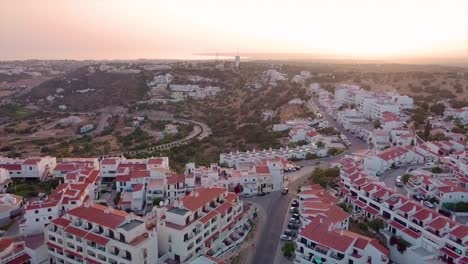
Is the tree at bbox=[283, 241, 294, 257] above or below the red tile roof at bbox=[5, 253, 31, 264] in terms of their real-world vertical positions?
above

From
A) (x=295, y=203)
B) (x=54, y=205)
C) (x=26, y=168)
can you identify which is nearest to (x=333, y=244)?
(x=295, y=203)

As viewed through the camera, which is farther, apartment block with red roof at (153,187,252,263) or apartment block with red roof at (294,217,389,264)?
apartment block with red roof at (153,187,252,263)

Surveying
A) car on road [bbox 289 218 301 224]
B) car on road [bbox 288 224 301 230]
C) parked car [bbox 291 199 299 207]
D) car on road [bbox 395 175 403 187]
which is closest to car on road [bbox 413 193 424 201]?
car on road [bbox 395 175 403 187]

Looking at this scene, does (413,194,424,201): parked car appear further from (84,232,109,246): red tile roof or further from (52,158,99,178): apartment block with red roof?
(52,158,99,178): apartment block with red roof

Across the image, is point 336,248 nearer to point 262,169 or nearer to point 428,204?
point 428,204

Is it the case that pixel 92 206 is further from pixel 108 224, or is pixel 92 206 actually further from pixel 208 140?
pixel 208 140

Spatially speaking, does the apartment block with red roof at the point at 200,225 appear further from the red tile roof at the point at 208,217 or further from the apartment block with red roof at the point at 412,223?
the apartment block with red roof at the point at 412,223

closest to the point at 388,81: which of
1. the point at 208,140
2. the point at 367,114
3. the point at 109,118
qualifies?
the point at 367,114
